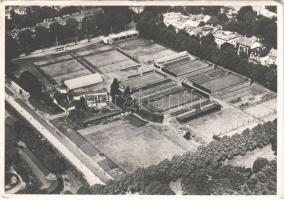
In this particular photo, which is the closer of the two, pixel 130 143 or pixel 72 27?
pixel 130 143

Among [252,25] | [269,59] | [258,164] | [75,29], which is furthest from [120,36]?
[258,164]

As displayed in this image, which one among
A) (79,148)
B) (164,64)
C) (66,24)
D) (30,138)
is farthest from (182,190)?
(66,24)

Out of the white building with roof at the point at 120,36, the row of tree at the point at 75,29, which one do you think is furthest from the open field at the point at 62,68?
the white building with roof at the point at 120,36

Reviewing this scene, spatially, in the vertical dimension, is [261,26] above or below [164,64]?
above

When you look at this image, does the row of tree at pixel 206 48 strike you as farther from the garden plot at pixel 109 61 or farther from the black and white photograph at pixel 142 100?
the garden plot at pixel 109 61

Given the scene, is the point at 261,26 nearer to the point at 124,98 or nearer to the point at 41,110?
the point at 124,98

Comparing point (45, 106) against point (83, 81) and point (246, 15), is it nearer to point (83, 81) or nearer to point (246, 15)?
point (83, 81)

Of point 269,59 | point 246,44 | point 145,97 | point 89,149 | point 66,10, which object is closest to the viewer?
point 89,149

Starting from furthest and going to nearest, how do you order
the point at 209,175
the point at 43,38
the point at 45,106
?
the point at 43,38 → the point at 45,106 → the point at 209,175
